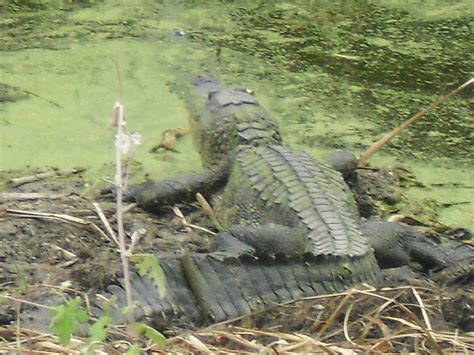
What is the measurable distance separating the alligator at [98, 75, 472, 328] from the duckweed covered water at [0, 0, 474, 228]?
0.26 m

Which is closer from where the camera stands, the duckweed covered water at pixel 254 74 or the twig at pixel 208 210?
the twig at pixel 208 210

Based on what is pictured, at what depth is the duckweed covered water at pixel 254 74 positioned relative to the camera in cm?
339

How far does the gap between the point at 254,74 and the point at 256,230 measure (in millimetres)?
1952

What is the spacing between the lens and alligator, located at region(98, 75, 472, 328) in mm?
1962

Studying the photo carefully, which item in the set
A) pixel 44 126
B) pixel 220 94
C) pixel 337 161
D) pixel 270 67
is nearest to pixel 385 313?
pixel 337 161

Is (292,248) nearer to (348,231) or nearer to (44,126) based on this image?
(348,231)

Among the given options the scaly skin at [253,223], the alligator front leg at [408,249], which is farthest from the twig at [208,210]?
the alligator front leg at [408,249]

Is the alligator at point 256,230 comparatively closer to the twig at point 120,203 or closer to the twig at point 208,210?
the twig at point 208,210

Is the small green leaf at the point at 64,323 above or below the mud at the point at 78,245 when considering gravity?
above

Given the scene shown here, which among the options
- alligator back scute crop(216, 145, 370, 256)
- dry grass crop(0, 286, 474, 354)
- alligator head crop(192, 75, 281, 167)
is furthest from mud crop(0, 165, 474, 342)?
alligator head crop(192, 75, 281, 167)

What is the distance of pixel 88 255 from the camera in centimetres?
239

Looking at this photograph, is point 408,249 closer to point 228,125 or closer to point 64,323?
point 228,125

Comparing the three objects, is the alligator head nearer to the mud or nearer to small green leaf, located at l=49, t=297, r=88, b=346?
the mud

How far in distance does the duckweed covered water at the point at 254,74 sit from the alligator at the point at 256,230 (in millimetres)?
259
